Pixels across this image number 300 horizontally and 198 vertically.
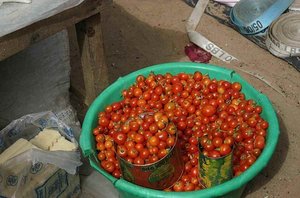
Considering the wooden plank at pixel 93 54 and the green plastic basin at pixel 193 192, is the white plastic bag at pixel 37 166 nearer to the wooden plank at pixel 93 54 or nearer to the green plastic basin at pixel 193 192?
the green plastic basin at pixel 193 192

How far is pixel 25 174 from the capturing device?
184 centimetres

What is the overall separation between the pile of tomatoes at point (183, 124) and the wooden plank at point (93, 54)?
136 millimetres

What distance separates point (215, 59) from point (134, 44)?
0.54 metres

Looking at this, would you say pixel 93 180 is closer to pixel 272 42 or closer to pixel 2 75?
pixel 2 75

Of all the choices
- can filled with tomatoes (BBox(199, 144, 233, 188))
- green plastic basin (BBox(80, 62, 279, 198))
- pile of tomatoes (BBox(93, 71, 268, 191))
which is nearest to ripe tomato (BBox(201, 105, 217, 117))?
pile of tomatoes (BBox(93, 71, 268, 191))

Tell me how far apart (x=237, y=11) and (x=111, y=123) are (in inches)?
57.6

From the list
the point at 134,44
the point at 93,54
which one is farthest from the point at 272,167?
the point at 134,44

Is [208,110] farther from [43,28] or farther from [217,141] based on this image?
[43,28]

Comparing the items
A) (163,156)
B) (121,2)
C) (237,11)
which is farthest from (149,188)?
(121,2)

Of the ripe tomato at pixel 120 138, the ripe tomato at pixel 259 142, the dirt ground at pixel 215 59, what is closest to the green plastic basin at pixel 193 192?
the ripe tomato at pixel 259 142

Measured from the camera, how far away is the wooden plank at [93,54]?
2010mm

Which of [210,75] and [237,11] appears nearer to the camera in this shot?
[210,75]

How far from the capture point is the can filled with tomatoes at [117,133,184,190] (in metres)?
1.79

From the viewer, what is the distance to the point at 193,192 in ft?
5.88
